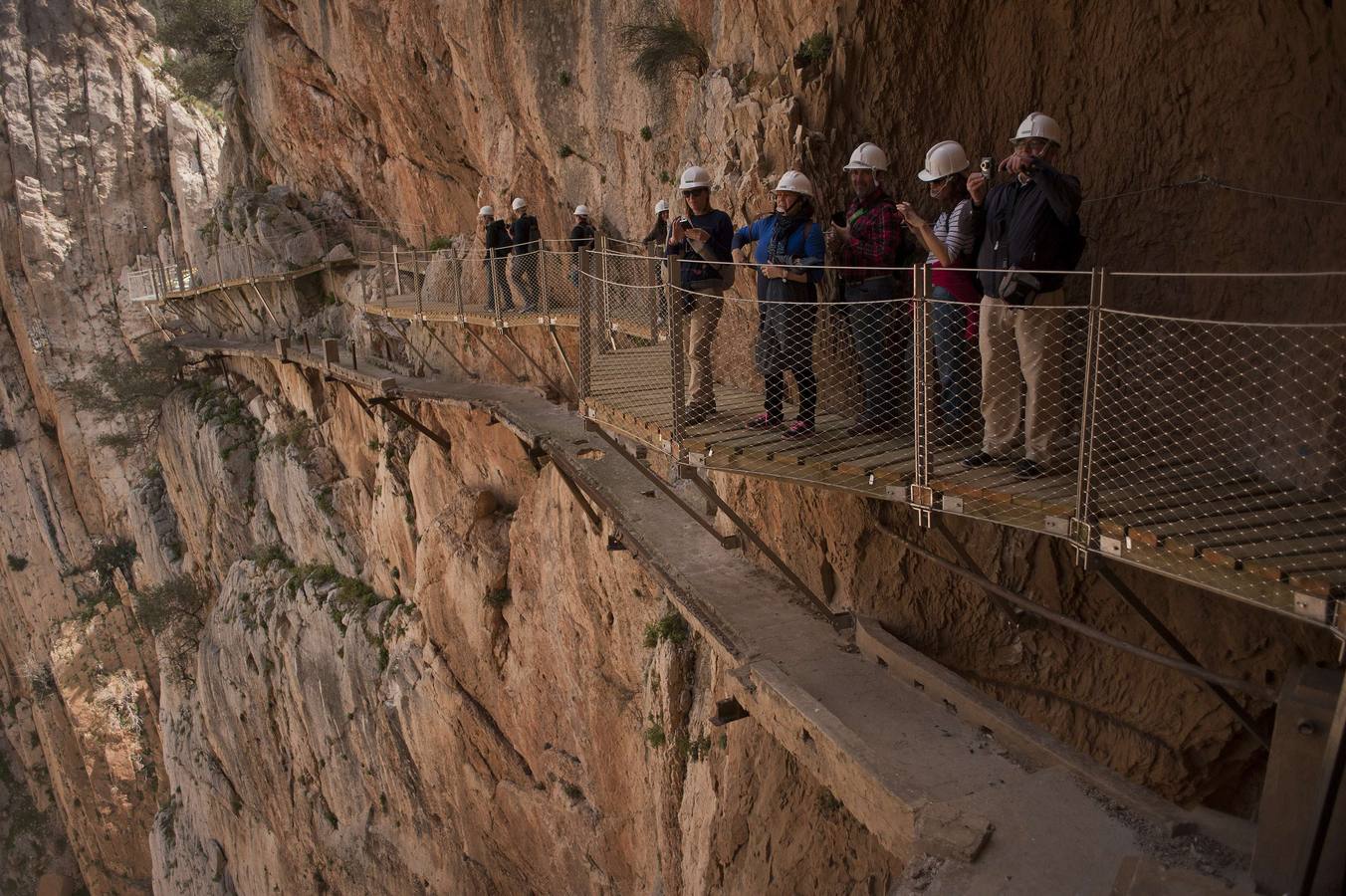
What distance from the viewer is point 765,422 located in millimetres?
5945

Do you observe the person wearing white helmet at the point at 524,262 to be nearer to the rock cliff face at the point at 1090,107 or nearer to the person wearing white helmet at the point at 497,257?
the person wearing white helmet at the point at 497,257

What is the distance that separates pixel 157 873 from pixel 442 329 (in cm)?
1961

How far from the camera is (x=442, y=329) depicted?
16078 millimetres

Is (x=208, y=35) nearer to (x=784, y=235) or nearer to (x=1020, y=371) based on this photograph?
(x=784, y=235)

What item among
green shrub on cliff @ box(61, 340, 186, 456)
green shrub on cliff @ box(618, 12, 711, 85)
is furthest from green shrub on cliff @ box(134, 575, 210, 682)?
green shrub on cliff @ box(618, 12, 711, 85)

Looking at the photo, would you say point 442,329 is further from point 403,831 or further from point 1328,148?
point 1328,148

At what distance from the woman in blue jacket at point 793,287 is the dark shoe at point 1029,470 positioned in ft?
4.67

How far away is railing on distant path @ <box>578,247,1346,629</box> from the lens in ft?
12.2

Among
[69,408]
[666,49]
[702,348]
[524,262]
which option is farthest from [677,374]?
[69,408]

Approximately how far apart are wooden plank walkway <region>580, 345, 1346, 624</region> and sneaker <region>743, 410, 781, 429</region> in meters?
0.12

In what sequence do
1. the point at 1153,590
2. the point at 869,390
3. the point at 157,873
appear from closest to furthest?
the point at 1153,590, the point at 869,390, the point at 157,873

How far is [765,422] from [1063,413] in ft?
6.42

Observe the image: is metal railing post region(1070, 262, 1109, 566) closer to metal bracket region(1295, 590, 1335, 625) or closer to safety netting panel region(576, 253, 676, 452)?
metal bracket region(1295, 590, 1335, 625)

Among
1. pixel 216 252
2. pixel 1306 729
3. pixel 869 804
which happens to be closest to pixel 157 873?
pixel 216 252
